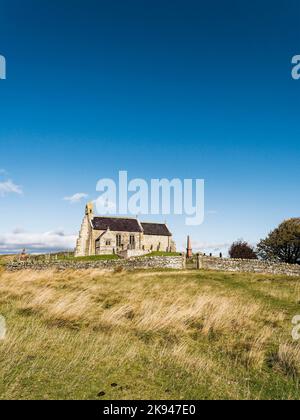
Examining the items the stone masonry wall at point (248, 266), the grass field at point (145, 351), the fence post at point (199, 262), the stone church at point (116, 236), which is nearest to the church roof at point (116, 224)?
the stone church at point (116, 236)

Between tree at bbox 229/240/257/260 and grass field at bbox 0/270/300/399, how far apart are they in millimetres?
56900

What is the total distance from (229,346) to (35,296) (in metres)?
7.45

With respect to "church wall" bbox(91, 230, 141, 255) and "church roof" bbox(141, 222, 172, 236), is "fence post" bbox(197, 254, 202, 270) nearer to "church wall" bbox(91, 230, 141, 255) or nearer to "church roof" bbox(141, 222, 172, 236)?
"church wall" bbox(91, 230, 141, 255)

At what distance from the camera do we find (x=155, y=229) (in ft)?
231

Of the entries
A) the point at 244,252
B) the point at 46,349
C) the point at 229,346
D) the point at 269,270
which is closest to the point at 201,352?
the point at 229,346

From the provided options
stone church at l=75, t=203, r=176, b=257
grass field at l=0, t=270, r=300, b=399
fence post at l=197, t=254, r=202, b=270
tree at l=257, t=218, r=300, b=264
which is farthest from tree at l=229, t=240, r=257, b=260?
grass field at l=0, t=270, r=300, b=399

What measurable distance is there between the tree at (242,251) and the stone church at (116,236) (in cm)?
1309

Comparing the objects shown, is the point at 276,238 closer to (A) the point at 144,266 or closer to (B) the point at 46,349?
(A) the point at 144,266

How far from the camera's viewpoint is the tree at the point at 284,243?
58875 mm

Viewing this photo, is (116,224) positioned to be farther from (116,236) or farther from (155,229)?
(155,229)

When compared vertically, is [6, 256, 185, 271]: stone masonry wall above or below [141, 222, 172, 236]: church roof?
below

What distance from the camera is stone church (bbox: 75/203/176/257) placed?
62719mm

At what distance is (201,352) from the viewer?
7.23 metres

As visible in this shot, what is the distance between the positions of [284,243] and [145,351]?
5820 centimetres
